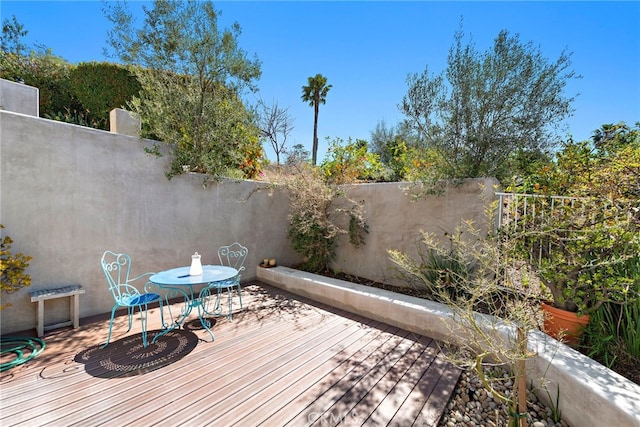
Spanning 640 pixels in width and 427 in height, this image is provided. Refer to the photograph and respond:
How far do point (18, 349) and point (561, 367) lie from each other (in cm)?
552

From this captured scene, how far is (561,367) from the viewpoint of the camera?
2178 millimetres

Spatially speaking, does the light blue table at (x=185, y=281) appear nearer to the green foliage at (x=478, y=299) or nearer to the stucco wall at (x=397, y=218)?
the green foliage at (x=478, y=299)

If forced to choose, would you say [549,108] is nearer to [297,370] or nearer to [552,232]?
[552,232]

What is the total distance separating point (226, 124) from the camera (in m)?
4.93

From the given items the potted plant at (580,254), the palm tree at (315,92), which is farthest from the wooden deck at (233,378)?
the palm tree at (315,92)

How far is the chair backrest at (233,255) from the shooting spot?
545 cm

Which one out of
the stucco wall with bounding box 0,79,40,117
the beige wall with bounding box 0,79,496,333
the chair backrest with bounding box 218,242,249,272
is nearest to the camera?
the beige wall with bounding box 0,79,496,333

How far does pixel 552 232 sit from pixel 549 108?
244 centimetres

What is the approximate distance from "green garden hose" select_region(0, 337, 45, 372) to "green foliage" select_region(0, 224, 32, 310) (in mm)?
444

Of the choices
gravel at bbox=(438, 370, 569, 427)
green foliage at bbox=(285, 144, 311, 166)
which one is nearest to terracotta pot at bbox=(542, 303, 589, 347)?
gravel at bbox=(438, 370, 569, 427)

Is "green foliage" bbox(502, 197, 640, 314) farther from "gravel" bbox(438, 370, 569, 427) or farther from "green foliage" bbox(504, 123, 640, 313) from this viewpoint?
"gravel" bbox(438, 370, 569, 427)

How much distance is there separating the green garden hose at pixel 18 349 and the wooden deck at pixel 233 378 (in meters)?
0.09

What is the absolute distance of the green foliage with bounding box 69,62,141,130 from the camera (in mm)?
7922

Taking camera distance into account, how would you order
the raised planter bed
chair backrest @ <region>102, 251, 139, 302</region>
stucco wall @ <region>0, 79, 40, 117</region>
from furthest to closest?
stucco wall @ <region>0, 79, 40, 117</region>
chair backrest @ <region>102, 251, 139, 302</region>
the raised planter bed
